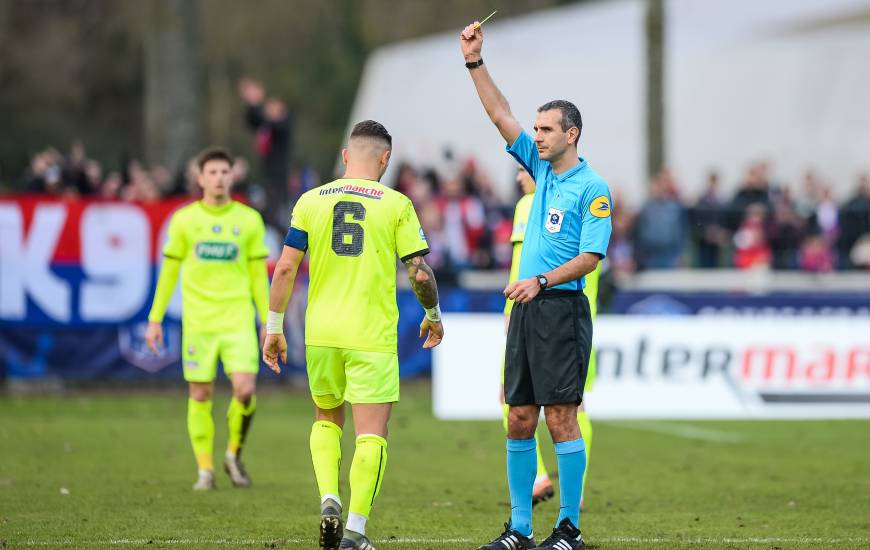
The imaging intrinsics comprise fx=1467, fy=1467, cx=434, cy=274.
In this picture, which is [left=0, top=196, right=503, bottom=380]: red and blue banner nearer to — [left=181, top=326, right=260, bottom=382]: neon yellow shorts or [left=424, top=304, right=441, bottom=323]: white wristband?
[left=181, top=326, right=260, bottom=382]: neon yellow shorts

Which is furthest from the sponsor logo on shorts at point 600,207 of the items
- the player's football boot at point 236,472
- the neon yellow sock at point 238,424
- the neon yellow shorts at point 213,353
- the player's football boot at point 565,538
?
the player's football boot at point 236,472

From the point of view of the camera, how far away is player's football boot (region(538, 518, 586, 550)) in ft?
25.7

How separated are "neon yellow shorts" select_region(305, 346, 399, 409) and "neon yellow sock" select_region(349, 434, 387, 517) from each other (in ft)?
0.75

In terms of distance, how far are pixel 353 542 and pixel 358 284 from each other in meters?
1.36

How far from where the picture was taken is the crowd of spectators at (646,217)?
19.8m

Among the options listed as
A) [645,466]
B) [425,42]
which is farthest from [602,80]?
[645,466]

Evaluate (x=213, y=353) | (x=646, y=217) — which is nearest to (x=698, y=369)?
(x=646, y=217)

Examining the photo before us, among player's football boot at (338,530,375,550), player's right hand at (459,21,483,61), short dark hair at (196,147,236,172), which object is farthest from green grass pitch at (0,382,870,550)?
player's right hand at (459,21,483,61)

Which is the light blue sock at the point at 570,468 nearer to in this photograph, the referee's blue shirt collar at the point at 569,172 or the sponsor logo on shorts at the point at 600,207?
the sponsor logo on shorts at the point at 600,207

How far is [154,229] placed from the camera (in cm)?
1894

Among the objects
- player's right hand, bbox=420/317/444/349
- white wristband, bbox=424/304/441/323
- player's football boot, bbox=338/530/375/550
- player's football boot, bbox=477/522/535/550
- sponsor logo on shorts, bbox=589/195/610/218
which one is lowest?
player's football boot, bbox=477/522/535/550

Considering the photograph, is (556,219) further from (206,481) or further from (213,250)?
(206,481)

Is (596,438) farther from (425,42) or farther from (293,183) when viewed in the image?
(425,42)

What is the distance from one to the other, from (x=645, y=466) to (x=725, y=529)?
3956 mm
